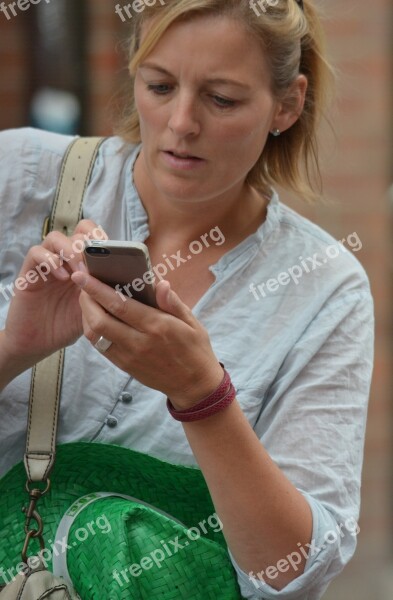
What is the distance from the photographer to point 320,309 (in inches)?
90.2

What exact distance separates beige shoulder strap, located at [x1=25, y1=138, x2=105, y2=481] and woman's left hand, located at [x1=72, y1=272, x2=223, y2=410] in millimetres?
290

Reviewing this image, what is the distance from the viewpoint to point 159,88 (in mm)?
2262

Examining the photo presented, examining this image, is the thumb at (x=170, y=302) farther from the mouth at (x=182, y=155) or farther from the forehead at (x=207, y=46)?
the forehead at (x=207, y=46)

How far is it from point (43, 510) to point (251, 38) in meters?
0.95

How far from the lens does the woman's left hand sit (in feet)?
6.06

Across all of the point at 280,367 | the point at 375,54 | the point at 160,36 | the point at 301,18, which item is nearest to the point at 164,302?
the point at 280,367

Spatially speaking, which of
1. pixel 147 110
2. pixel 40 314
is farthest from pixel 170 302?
pixel 147 110

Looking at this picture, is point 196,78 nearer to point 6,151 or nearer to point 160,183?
point 160,183

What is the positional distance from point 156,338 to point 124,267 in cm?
12

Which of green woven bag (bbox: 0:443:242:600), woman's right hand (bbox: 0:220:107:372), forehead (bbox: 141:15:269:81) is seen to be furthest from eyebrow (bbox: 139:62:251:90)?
green woven bag (bbox: 0:443:242:600)

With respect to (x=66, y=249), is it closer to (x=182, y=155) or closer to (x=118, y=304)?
(x=118, y=304)

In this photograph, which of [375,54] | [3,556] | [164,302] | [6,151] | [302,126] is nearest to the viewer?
[164,302]

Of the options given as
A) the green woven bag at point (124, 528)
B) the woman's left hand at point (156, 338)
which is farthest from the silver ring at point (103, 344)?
the green woven bag at point (124, 528)

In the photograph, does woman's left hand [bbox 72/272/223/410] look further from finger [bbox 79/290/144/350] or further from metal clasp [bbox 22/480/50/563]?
metal clasp [bbox 22/480/50/563]
